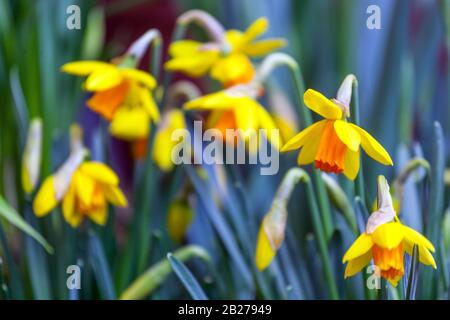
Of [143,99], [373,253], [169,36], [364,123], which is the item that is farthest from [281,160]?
[169,36]

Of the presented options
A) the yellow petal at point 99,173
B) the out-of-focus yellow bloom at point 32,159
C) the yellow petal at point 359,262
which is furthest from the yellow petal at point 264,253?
A: the out-of-focus yellow bloom at point 32,159

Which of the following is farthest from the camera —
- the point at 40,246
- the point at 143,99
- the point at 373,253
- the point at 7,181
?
the point at 7,181

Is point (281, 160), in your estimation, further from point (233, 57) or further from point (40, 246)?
point (40, 246)

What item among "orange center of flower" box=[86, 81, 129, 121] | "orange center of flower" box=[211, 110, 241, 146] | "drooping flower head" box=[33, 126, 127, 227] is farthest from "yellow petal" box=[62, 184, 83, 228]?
"orange center of flower" box=[211, 110, 241, 146]

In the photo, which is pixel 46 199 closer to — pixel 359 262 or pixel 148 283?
pixel 148 283

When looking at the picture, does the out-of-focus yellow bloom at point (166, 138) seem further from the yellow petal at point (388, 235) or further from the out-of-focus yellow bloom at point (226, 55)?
the yellow petal at point (388, 235)

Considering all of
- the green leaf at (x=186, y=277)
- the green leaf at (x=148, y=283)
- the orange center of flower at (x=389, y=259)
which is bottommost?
the green leaf at (x=148, y=283)

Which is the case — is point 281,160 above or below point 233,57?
below
